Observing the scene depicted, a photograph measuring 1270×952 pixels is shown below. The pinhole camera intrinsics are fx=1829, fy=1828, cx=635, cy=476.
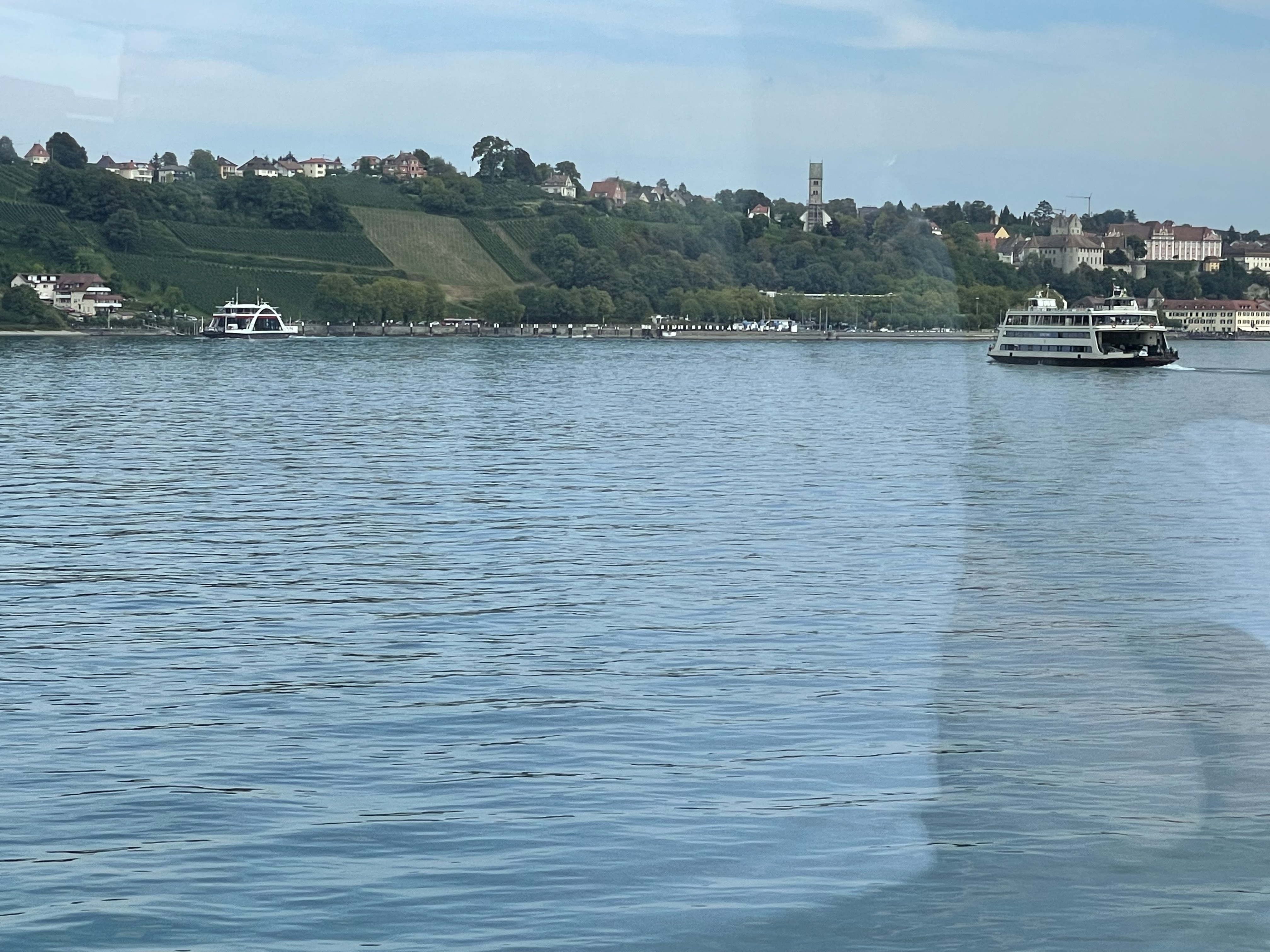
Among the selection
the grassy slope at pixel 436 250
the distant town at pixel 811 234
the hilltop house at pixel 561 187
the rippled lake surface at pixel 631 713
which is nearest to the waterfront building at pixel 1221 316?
the distant town at pixel 811 234

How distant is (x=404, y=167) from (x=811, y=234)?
120630 millimetres

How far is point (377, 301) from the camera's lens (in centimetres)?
13488

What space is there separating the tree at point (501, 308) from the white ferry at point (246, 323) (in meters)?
16.3

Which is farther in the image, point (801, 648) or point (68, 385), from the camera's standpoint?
point (68, 385)

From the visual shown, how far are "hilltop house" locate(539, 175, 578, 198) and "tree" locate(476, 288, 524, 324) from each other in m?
23.5

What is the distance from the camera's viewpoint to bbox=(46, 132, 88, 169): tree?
15375 centimetres

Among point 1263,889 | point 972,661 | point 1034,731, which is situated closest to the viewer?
point 1263,889

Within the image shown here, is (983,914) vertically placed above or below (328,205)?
below

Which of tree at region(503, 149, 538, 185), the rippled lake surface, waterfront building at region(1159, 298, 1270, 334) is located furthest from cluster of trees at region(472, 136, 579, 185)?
the rippled lake surface

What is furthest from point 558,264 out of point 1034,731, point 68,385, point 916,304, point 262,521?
point 1034,731

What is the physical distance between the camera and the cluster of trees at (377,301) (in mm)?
133875

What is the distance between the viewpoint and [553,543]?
62.3ft

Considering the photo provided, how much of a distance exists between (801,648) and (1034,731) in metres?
2.70

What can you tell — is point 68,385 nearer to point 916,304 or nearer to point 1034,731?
point 916,304
